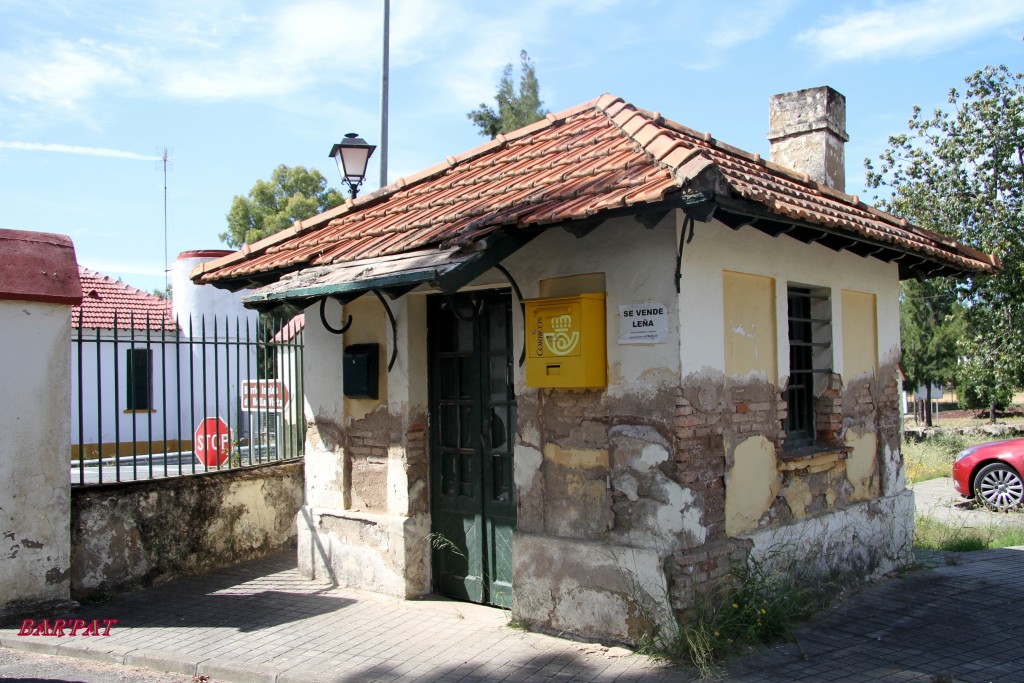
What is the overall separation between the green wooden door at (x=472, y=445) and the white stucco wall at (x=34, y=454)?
10.1 feet

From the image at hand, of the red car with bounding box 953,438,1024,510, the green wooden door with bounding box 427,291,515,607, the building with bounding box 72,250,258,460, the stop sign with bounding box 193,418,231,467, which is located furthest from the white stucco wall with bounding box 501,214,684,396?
the building with bounding box 72,250,258,460

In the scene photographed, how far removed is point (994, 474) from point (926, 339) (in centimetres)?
2506

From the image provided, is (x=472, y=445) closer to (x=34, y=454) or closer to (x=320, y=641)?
(x=320, y=641)

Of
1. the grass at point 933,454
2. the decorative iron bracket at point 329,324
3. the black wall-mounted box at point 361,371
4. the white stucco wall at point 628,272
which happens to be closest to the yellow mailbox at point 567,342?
the white stucco wall at point 628,272

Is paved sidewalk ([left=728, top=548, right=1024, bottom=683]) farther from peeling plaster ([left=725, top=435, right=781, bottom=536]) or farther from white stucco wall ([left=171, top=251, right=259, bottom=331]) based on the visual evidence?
white stucco wall ([left=171, top=251, right=259, bottom=331])

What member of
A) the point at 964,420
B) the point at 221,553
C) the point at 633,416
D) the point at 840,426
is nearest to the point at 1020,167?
the point at 840,426

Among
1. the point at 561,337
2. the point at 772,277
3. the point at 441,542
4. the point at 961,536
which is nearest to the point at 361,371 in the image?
the point at 441,542

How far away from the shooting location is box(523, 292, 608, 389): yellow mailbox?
5.64m

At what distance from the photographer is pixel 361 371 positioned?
717cm

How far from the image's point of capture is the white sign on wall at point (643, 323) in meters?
5.45

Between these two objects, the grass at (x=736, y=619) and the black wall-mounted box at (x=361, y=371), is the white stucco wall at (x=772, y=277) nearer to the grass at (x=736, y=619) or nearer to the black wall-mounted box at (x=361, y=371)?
the grass at (x=736, y=619)

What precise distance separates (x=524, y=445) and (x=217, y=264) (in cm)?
380

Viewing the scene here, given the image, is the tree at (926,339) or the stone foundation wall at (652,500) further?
the tree at (926,339)

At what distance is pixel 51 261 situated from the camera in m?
7.05
